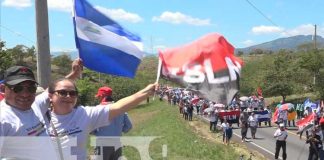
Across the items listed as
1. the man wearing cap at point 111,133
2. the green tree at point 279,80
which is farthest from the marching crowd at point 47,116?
the green tree at point 279,80

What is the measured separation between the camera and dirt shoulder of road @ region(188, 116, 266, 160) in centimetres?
2196

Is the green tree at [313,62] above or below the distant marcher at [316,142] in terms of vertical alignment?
above

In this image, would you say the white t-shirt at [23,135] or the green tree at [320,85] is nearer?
the white t-shirt at [23,135]

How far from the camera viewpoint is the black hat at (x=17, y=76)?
4.23 m

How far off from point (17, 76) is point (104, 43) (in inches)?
79.9

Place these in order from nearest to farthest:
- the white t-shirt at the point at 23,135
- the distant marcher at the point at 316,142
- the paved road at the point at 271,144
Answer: the white t-shirt at the point at 23,135, the distant marcher at the point at 316,142, the paved road at the point at 271,144

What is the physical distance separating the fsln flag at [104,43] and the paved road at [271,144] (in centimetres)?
1666

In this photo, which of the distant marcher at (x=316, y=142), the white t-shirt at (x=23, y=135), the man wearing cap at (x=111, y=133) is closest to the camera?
the white t-shirt at (x=23, y=135)

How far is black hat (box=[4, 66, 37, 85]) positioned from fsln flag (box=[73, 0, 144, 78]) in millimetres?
1661

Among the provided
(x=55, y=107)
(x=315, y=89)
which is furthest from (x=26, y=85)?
(x=315, y=89)

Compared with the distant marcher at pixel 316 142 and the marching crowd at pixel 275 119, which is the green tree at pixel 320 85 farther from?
the distant marcher at pixel 316 142

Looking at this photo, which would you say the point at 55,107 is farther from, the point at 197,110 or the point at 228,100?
the point at 197,110

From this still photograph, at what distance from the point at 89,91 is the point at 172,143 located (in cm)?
3191

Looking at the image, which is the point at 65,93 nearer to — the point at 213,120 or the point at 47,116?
the point at 47,116
